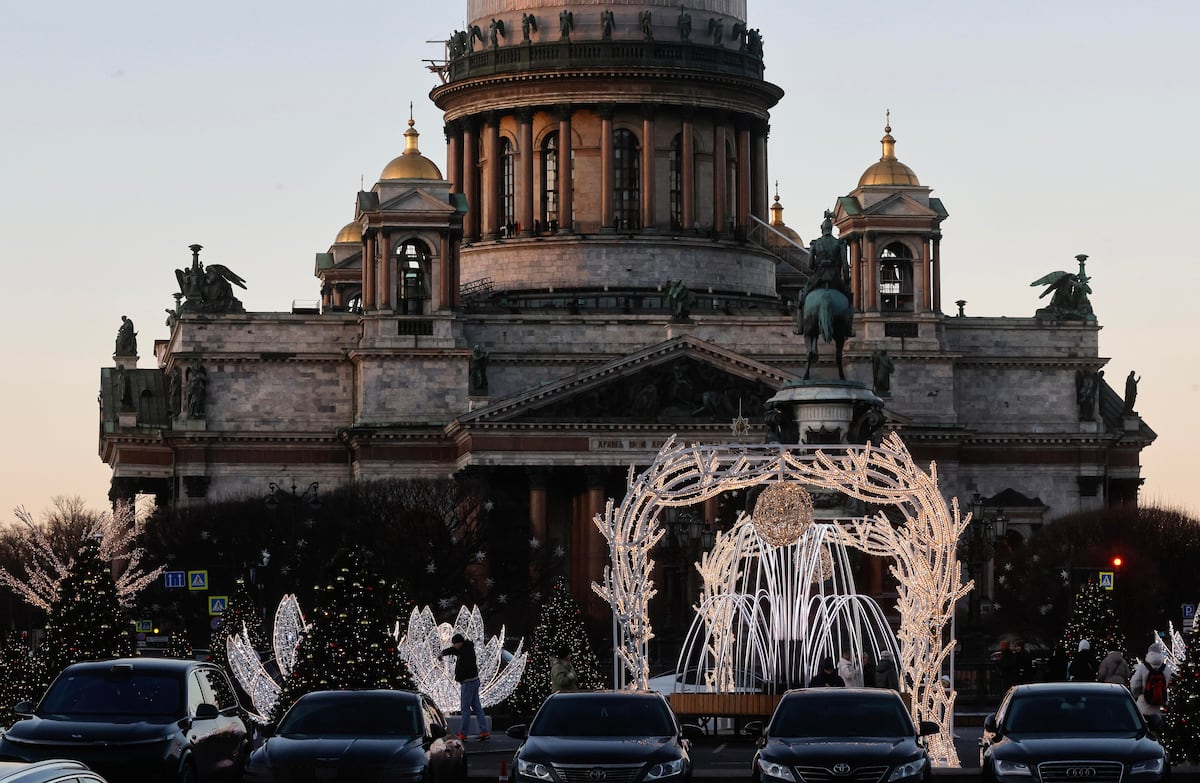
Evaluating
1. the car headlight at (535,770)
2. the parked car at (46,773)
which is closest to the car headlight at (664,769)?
the car headlight at (535,770)

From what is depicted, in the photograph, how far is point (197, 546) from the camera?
9644 centimetres

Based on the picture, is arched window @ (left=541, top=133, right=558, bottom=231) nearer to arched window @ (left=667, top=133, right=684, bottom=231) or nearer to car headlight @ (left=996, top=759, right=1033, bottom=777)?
arched window @ (left=667, top=133, right=684, bottom=231)

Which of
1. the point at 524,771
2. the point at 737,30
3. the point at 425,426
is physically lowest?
the point at 524,771

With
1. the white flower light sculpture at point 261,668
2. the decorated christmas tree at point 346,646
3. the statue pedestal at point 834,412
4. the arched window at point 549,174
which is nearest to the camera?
the decorated christmas tree at point 346,646

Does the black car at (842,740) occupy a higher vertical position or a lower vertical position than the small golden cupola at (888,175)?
lower

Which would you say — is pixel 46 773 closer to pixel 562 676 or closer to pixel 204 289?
pixel 562 676

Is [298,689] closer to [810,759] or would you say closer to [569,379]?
[810,759]

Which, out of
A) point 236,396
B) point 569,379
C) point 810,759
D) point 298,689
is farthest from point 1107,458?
point 810,759

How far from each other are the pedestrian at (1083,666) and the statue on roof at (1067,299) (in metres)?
64.7

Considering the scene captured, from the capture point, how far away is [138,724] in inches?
1441

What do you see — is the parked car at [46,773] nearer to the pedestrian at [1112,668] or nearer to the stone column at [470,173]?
the pedestrian at [1112,668]

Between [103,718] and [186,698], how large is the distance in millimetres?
1002

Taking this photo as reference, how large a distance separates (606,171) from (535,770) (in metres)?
88.0

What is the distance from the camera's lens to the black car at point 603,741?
36656mm
